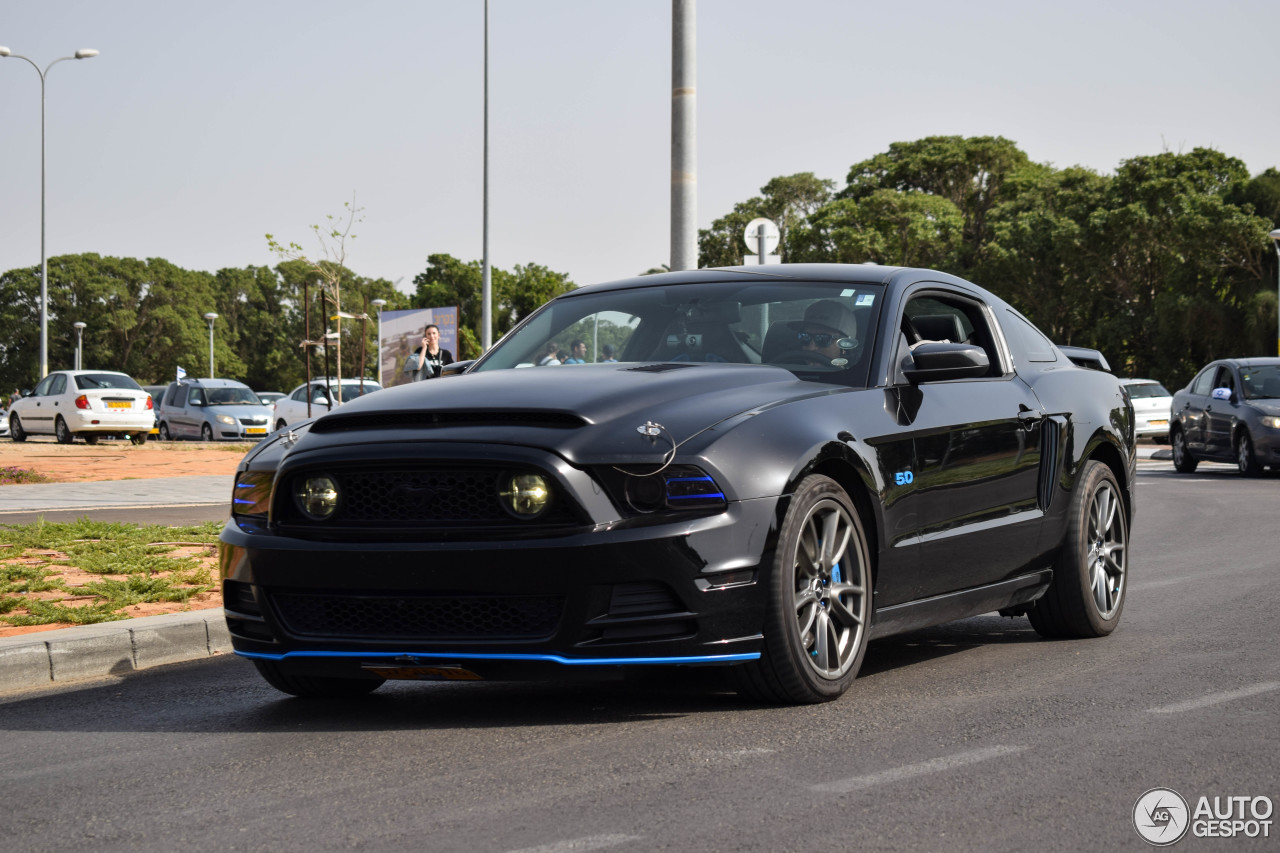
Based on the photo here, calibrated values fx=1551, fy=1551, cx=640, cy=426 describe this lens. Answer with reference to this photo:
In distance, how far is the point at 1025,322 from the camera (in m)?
7.40

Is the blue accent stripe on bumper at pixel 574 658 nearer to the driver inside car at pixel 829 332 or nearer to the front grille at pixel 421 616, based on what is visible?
the front grille at pixel 421 616

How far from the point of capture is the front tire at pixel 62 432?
34812 mm

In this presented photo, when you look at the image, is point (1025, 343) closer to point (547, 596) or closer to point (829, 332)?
point (829, 332)

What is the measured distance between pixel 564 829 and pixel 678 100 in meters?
10.7

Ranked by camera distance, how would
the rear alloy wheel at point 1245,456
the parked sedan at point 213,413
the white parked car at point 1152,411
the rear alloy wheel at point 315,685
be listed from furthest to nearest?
the parked sedan at point 213,413
the white parked car at point 1152,411
the rear alloy wheel at point 1245,456
the rear alloy wheel at point 315,685

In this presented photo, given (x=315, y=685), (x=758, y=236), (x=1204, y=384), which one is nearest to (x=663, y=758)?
(x=315, y=685)

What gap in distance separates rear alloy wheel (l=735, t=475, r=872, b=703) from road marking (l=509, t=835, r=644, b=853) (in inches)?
57.1

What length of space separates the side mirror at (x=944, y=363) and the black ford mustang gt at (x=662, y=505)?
0.04 ft

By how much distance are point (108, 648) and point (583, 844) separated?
151 inches

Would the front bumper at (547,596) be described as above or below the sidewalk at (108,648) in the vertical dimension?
above

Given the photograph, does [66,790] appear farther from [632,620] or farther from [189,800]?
[632,620]

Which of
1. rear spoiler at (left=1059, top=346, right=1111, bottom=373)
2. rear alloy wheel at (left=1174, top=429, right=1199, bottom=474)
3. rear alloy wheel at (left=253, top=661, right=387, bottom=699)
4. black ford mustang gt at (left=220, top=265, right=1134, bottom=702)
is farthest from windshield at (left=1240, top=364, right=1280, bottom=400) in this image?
rear alloy wheel at (left=253, top=661, right=387, bottom=699)

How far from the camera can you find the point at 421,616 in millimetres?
4941

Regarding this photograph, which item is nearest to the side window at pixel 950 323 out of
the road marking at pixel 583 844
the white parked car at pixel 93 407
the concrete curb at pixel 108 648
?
the road marking at pixel 583 844
